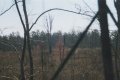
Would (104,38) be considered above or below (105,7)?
below

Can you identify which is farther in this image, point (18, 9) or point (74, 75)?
point (74, 75)

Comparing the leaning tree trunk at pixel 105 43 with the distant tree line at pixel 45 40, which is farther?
the distant tree line at pixel 45 40

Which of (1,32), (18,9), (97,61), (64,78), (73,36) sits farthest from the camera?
(73,36)

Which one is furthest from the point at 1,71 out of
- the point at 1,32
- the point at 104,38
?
the point at 104,38

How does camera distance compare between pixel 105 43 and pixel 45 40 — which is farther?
pixel 45 40

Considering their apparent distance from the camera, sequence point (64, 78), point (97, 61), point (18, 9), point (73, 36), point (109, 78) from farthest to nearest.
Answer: point (73, 36), point (97, 61), point (64, 78), point (18, 9), point (109, 78)

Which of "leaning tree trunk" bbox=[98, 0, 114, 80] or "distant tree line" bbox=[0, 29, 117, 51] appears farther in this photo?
"distant tree line" bbox=[0, 29, 117, 51]

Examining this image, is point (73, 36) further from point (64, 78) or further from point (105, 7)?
point (105, 7)

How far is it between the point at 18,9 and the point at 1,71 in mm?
20044

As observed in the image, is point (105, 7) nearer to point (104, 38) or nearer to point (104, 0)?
point (104, 0)

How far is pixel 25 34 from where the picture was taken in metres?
16.1

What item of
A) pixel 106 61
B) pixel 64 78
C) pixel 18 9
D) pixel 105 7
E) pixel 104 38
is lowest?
pixel 64 78

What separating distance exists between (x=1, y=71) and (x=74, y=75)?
767 centimetres

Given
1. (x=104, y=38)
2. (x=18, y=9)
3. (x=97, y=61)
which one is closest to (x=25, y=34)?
(x=18, y=9)
